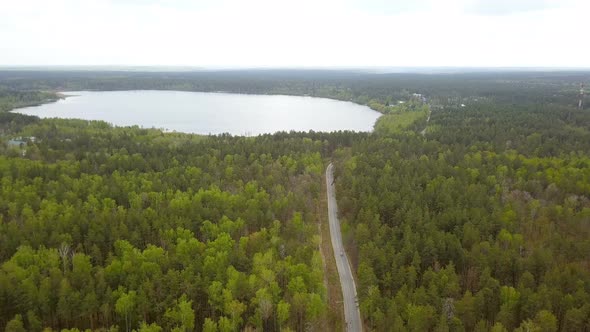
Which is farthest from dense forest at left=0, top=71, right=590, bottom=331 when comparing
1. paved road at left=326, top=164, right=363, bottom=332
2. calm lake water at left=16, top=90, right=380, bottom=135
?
calm lake water at left=16, top=90, right=380, bottom=135

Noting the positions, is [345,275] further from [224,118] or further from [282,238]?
[224,118]

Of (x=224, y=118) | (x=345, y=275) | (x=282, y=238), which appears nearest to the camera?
(x=345, y=275)

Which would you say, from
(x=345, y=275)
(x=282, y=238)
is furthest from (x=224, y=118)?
(x=345, y=275)

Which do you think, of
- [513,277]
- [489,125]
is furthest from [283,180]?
[489,125]

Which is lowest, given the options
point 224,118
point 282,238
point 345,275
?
point 345,275

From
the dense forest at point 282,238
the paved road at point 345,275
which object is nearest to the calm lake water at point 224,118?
the dense forest at point 282,238

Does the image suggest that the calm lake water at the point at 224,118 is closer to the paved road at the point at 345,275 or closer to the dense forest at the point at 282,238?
the dense forest at the point at 282,238

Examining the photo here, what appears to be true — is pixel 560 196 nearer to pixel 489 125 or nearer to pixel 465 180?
pixel 465 180
